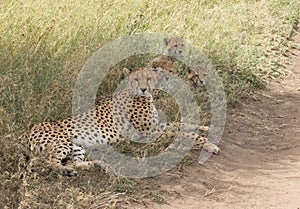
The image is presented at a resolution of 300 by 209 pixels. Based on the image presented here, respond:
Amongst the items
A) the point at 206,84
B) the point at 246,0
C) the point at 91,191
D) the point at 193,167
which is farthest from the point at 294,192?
the point at 246,0

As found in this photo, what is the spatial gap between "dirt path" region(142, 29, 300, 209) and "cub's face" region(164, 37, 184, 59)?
0.81m

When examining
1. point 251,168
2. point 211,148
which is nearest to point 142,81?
point 211,148

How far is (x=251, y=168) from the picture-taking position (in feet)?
16.3

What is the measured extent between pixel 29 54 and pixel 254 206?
2.22 metres

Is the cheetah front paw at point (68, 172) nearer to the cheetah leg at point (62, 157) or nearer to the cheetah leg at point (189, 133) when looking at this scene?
the cheetah leg at point (62, 157)

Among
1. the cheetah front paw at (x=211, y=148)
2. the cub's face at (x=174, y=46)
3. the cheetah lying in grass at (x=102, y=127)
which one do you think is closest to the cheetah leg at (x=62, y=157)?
the cheetah lying in grass at (x=102, y=127)

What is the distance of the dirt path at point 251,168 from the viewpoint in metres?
4.35

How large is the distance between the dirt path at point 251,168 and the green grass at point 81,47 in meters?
0.30

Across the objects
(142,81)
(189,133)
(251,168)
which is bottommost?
(251,168)

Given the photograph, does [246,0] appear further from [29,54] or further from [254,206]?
[254,206]

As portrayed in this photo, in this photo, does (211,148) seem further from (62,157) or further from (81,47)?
(81,47)


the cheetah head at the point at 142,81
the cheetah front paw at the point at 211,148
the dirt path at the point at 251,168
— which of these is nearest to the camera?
the dirt path at the point at 251,168

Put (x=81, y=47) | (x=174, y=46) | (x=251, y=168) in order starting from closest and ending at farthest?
(x=251, y=168) < (x=81, y=47) < (x=174, y=46)

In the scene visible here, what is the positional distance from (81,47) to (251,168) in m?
1.84
